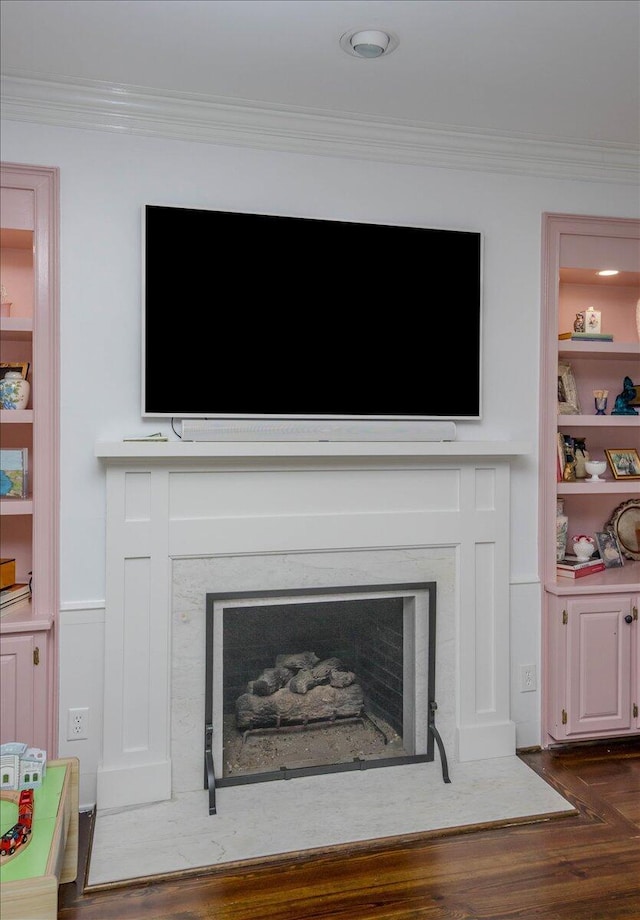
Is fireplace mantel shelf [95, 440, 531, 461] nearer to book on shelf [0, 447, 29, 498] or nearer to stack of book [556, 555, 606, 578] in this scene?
book on shelf [0, 447, 29, 498]

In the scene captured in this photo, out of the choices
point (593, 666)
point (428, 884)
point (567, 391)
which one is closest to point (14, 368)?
point (428, 884)

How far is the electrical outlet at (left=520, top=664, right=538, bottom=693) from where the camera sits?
10.3 feet

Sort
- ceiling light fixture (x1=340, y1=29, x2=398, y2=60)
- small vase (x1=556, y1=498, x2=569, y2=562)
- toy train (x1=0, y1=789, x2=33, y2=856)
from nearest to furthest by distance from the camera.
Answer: toy train (x1=0, y1=789, x2=33, y2=856), ceiling light fixture (x1=340, y1=29, x2=398, y2=60), small vase (x1=556, y1=498, x2=569, y2=562)

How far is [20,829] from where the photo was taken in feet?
6.32

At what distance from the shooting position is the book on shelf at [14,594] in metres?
2.62

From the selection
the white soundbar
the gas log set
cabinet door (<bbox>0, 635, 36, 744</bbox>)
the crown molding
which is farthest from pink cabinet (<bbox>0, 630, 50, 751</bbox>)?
the crown molding

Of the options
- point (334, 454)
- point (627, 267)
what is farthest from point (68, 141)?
point (627, 267)

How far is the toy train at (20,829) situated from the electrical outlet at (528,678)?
2022 mm

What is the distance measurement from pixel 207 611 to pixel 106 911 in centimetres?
100

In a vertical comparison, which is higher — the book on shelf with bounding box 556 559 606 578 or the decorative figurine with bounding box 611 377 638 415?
the decorative figurine with bounding box 611 377 638 415

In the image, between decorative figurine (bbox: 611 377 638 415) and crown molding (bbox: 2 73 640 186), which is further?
decorative figurine (bbox: 611 377 638 415)

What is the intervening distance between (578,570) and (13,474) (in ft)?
7.90

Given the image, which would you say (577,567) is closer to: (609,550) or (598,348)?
(609,550)

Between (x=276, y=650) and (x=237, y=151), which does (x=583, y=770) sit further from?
(x=237, y=151)
